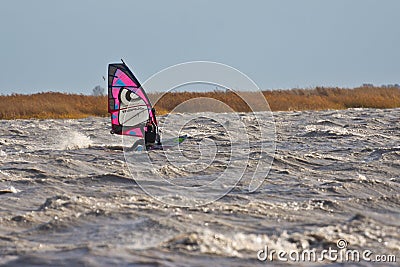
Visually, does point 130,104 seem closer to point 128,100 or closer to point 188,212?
point 128,100

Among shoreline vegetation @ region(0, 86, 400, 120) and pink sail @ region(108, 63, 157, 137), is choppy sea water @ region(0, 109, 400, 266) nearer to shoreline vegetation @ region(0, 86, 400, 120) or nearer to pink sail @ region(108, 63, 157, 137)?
pink sail @ region(108, 63, 157, 137)

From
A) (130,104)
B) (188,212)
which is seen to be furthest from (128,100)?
(188,212)

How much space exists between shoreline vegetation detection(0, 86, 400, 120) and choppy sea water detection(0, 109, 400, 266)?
13.7 m

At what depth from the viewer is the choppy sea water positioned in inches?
202

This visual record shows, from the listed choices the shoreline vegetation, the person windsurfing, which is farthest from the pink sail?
the shoreline vegetation

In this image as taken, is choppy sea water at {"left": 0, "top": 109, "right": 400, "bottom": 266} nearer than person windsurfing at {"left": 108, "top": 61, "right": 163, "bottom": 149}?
Yes

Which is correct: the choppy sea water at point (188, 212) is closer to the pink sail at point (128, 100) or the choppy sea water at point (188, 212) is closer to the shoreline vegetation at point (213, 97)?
the pink sail at point (128, 100)

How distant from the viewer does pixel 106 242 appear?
5.42 meters

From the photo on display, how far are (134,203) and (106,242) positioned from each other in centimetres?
176

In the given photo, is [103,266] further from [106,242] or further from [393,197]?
[393,197]

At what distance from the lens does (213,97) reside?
1316 inches

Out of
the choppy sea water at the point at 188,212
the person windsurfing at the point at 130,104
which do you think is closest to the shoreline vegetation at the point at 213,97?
the person windsurfing at the point at 130,104

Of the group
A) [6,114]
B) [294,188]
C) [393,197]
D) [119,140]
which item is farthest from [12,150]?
[6,114]

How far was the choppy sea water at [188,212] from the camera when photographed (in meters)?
5.14
